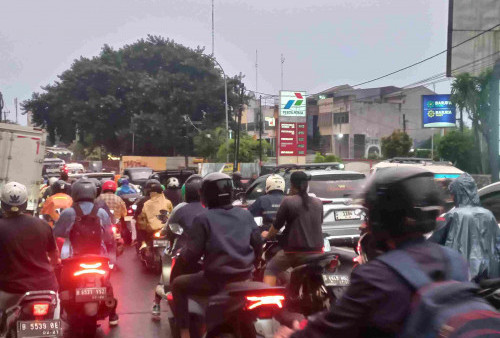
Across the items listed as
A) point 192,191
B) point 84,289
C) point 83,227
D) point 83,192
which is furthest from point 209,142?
point 84,289

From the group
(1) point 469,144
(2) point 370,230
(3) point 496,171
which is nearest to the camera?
(2) point 370,230

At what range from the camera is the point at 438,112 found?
1756 inches

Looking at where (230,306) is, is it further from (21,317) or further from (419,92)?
(419,92)

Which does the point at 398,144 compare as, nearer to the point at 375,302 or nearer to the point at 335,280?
the point at 335,280

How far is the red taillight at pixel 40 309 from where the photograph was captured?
19.1ft

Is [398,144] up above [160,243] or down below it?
above

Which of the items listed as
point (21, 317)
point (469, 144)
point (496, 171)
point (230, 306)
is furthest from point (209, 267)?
point (469, 144)

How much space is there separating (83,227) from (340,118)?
66.1m

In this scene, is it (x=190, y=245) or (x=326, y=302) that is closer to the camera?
(x=190, y=245)

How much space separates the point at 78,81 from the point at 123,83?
14.4 ft

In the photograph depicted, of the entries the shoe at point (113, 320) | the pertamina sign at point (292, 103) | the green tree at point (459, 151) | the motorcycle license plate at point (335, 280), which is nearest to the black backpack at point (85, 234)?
the shoe at point (113, 320)

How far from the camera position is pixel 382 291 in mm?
2416

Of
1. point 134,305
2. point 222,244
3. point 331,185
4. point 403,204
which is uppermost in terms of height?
point 403,204

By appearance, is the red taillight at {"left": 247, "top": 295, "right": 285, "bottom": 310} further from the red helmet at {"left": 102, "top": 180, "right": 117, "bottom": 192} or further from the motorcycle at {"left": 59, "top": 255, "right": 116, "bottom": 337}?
the red helmet at {"left": 102, "top": 180, "right": 117, "bottom": 192}
